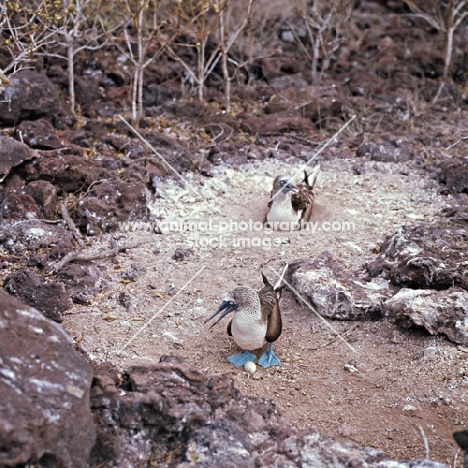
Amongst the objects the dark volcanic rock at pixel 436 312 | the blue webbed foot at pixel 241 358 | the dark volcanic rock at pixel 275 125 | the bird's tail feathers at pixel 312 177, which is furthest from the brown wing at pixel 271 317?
the dark volcanic rock at pixel 275 125

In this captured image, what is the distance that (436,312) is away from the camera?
4.93 meters

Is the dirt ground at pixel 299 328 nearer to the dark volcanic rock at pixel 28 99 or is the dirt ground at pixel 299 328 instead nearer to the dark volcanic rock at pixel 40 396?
the dark volcanic rock at pixel 40 396

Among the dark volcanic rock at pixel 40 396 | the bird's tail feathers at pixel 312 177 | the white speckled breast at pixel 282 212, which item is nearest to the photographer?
the dark volcanic rock at pixel 40 396

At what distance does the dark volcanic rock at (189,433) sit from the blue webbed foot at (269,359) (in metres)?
1.05

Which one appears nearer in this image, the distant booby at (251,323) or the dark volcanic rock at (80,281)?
the distant booby at (251,323)

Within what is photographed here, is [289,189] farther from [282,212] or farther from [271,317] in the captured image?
[271,317]

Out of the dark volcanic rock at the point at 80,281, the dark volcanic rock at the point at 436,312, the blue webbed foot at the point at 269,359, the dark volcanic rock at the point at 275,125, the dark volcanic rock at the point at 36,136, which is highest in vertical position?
the dark volcanic rock at the point at 436,312

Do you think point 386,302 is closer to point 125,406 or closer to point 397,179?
point 125,406

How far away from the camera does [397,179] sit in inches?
317

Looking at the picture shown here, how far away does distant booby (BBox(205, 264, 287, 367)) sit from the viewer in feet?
15.7

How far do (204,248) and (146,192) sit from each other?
38.9 inches

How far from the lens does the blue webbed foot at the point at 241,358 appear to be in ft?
16.0

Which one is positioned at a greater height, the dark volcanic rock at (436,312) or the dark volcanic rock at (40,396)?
the dark volcanic rock at (40,396)

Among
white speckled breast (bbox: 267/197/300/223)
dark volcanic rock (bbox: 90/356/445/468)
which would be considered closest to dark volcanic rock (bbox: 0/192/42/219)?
white speckled breast (bbox: 267/197/300/223)
